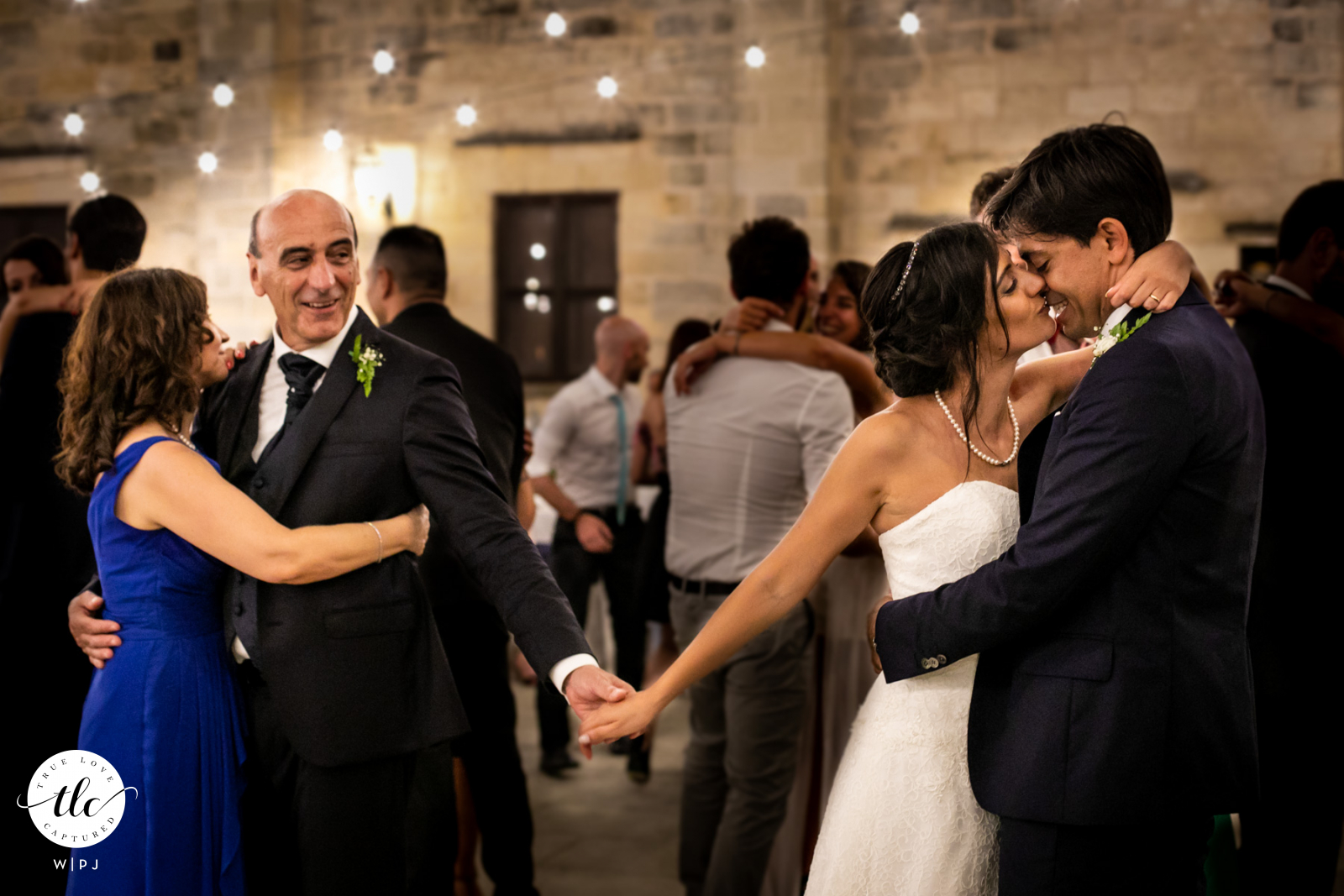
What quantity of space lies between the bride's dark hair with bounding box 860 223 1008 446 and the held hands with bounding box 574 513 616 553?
3143mm

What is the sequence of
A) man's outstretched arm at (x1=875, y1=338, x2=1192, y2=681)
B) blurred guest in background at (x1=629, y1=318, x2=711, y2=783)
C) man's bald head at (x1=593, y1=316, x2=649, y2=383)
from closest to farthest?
man's outstretched arm at (x1=875, y1=338, x2=1192, y2=681) → blurred guest in background at (x1=629, y1=318, x2=711, y2=783) → man's bald head at (x1=593, y1=316, x2=649, y2=383)

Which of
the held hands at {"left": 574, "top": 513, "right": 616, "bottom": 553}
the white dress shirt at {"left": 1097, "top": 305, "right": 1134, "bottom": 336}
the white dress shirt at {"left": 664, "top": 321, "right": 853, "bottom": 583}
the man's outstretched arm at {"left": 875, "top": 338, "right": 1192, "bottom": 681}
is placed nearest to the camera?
the man's outstretched arm at {"left": 875, "top": 338, "right": 1192, "bottom": 681}

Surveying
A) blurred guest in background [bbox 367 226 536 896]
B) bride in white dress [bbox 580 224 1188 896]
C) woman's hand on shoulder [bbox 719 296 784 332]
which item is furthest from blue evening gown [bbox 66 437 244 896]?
woman's hand on shoulder [bbox 719 296 784 332]

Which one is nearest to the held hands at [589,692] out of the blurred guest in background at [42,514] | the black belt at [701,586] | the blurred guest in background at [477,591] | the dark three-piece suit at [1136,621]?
the dark three-piece suit at [1136,621]

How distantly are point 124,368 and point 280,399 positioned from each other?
0.28 meters

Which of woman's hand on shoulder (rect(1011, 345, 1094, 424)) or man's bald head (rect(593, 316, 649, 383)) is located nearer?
woman's hand on shoulder (rect(1011, 345, 1094, 424))

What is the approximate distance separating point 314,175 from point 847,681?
683 cm

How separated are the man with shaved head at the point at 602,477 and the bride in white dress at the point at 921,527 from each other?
10.5ft

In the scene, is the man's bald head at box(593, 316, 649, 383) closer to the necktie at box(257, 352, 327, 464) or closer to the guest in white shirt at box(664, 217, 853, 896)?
the guest in white shirt at box(664, 217, 853, 896)

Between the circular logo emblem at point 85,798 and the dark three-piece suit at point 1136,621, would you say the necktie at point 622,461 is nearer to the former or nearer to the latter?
the circular logo emblem at point 85,798

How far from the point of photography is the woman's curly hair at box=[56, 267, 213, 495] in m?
2.02

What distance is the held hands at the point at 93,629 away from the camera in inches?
80.9

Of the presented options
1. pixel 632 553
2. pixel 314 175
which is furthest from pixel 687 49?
pixel 632 553

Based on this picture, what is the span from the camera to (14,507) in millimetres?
3377
